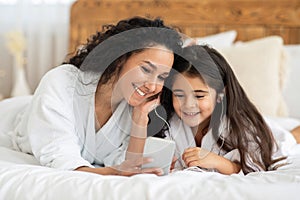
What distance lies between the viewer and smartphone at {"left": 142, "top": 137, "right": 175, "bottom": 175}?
1328 mm

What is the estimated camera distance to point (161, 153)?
133 cm

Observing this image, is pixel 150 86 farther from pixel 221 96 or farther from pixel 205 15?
pixel 205 15

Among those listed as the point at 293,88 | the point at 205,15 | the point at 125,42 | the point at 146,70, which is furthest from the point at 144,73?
the point at 205,15

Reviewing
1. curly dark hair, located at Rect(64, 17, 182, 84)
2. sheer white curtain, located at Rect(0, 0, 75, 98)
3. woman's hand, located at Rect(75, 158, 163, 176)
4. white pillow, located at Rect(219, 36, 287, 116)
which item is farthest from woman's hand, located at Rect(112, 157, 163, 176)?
sheer white curtain, located at Rect(0, 0, 75, 98)

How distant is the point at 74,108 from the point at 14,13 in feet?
6.44

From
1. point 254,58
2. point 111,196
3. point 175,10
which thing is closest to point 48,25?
point 175,10

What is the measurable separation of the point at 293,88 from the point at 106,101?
134 centimetres

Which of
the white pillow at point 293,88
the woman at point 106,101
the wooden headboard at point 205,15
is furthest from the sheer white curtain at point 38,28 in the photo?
the woman at point 106,101

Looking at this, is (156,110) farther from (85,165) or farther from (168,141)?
(85,165)

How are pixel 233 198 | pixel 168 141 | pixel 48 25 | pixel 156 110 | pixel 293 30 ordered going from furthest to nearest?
1. pixel 48 25
2. pixel 293 30
3. pixel 156 110
4. pixel 168 141
5. pixel 233 198

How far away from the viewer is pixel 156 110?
143 cm

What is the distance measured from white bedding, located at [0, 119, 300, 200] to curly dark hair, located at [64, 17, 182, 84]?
0.37 metres

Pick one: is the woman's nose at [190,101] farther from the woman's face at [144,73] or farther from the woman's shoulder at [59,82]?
the woman's shoulder at [59,82]

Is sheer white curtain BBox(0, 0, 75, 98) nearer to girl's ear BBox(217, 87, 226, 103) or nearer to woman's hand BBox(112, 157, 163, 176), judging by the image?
girl's ear BBox(217, 87, 226, 103)
